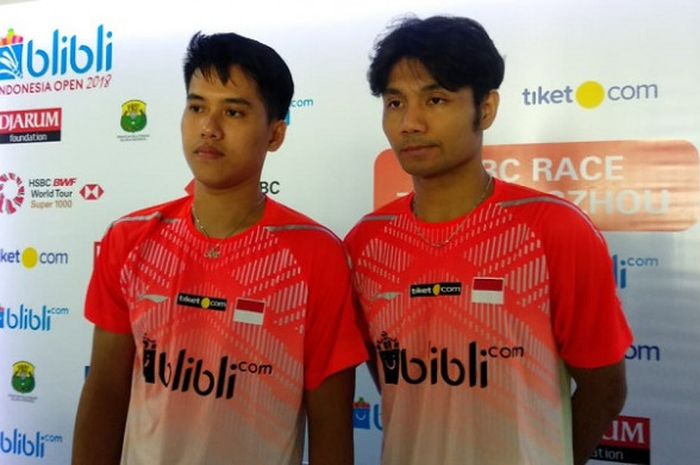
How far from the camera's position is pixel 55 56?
99.6 inches

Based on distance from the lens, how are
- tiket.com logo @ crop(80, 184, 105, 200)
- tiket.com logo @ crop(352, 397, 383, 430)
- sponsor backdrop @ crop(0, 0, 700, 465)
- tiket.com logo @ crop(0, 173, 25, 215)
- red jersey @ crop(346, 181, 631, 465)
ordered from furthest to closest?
tiket.com logo @ crop(0, 173, 25, 215) < tiket.com logo @ crop(80, 184, 105, 200) < tiket.com logo @ crop(352, 397, 383, 430) < sponsor backdrop @ crop(0, 0, 700, 465) < red jersey @ crop(346, 181, 631, 465)

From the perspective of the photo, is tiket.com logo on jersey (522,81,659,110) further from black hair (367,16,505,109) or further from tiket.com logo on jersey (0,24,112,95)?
tiket.com logo on jersey (0,24,112,95)

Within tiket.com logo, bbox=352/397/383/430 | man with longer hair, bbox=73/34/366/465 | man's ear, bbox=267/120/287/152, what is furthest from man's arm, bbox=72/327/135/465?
tiket.com logo, bbox=352/397/383/430

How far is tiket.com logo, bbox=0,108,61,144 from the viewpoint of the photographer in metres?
2.52

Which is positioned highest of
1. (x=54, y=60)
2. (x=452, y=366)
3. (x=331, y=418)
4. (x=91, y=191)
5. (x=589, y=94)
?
(x=54, y=60)

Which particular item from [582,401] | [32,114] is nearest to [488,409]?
[582,401]

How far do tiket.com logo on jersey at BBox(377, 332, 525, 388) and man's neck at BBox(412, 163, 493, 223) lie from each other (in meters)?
0.24

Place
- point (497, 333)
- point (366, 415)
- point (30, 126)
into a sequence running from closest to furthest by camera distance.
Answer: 1. point (497, 333)
2. point (366, 415)
3. point (30, 126)

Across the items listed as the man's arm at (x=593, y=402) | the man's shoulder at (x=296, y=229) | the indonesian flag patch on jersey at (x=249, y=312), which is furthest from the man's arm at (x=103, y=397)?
the man's arm at (x=593, y=402)

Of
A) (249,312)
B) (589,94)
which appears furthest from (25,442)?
(589,94)

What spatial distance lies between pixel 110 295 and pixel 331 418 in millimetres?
481

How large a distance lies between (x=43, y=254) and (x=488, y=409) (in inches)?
80.8

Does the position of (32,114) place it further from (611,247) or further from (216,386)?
(611,247)

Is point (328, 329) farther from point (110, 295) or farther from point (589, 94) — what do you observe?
point (589, 94)
